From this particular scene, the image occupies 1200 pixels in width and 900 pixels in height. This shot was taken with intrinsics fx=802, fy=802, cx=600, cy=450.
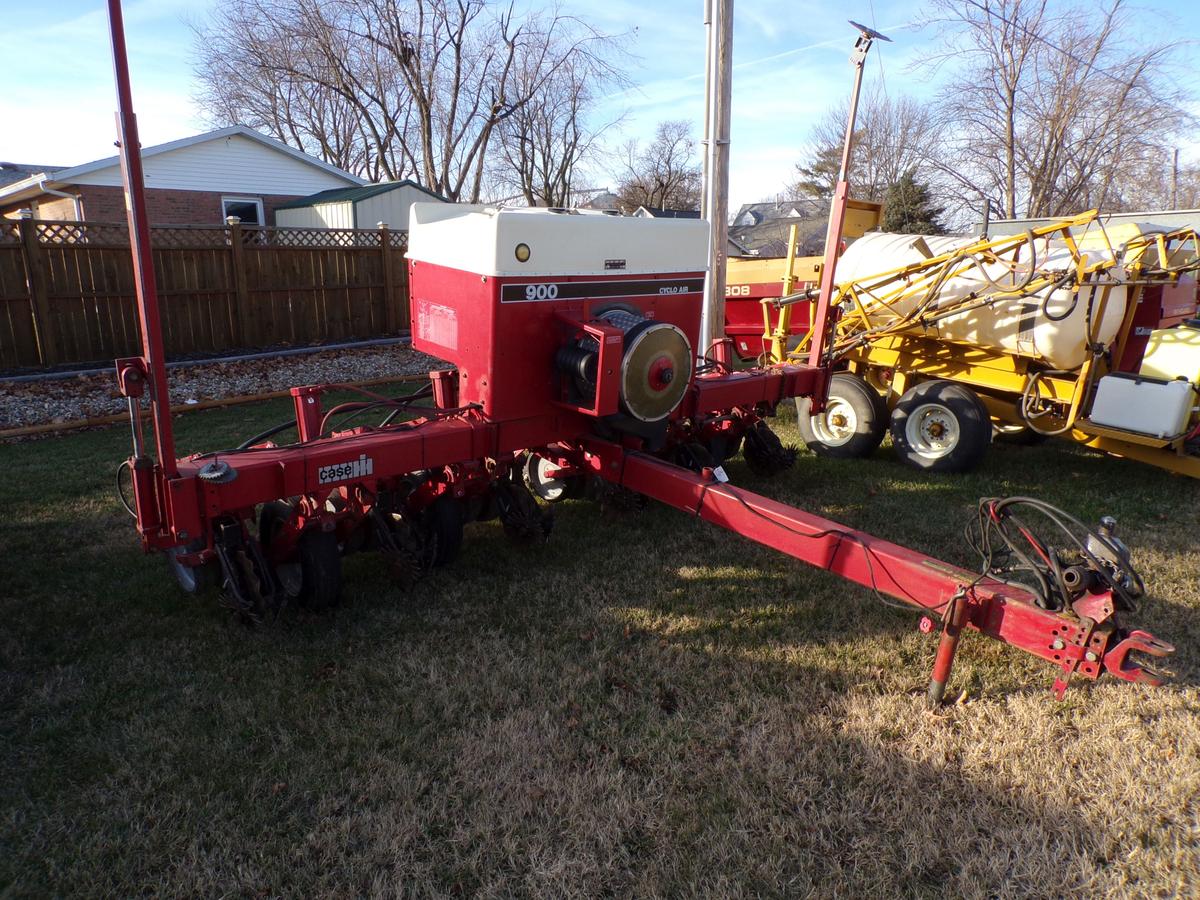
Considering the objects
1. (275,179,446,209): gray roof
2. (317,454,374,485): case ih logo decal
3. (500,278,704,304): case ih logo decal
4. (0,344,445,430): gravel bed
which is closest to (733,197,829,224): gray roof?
(275,179,446,209): gray roof

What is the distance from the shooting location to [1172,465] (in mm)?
5723

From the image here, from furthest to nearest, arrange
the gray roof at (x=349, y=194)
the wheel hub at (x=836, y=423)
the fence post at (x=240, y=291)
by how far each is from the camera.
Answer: the gray roof at (x=349, y=194) < the fence post at (x=240, y=291) < the wheel hub at (x=836, y=423)

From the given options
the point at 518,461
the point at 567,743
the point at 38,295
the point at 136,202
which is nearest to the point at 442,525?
the point at 518,461

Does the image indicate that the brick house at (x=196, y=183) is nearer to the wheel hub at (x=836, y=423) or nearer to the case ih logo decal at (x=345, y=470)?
the wheel hub at (x=836, y=423)

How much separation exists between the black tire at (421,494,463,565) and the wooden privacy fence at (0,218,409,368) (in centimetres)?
875

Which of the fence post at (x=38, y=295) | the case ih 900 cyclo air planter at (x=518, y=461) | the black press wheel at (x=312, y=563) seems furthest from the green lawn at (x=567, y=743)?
the fence post at (x=38, y=295)

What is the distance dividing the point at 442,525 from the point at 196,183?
58.3 ft

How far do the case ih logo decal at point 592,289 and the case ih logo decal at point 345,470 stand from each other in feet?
3.31

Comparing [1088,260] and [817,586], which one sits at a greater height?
[1088,260]

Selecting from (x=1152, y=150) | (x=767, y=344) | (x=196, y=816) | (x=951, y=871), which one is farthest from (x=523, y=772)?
(x=1152, y=150)

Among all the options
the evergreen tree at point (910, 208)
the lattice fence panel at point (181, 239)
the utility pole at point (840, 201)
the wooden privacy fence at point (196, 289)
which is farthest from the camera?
the evergreen tree at point (910, 208)

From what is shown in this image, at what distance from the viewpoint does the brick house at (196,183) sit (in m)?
17.1

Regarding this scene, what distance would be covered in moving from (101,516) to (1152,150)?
1010 inches

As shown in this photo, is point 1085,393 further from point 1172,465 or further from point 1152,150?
point 1152,150
